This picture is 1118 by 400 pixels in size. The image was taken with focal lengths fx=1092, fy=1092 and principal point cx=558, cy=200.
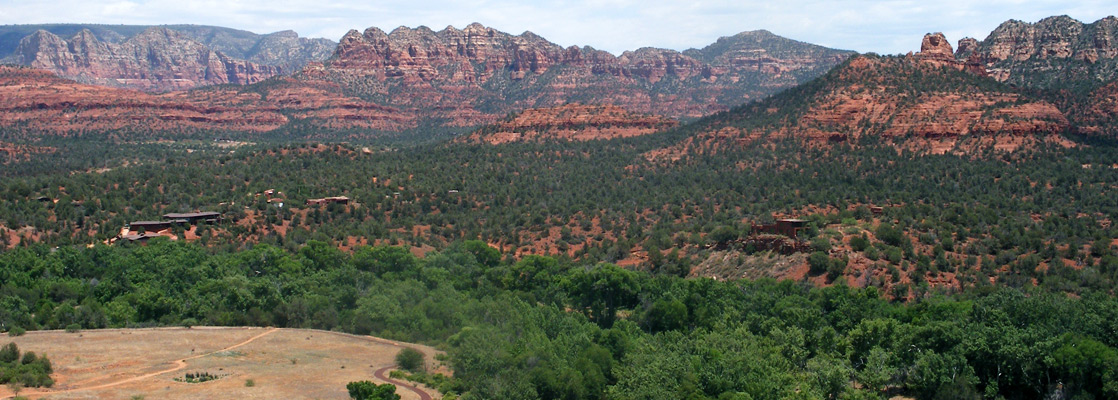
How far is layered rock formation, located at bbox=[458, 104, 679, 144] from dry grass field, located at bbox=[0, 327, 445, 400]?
9373 cm

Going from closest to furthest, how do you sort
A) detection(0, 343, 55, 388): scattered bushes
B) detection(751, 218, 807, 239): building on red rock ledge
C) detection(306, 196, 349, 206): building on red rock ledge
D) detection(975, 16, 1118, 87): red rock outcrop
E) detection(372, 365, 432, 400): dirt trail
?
detection(0, 343, 55, 388): scattered bushes < detection(372, 365, 432, 400): dirt trail < detection(751, 218, 807, 239): building on red rock ledge < detection(306, 196, 349, 206): building on red rock ledge < detection(975, 16, 1118, 87): red rock outcrop

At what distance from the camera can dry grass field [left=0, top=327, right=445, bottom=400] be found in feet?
146

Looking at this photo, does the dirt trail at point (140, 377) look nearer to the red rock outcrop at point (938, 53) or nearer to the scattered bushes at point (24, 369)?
the scattered bushes at point (24, 369)

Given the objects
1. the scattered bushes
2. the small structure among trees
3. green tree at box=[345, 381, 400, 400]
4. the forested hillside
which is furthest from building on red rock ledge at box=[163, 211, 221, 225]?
green tree at box=[345, 381, 400, 400]

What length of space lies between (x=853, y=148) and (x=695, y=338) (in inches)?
2561

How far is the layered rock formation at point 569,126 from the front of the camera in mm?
152000

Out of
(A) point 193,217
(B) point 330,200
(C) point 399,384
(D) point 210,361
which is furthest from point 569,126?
(C) point 399,384

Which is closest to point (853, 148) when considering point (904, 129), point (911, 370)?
point (904, 129)

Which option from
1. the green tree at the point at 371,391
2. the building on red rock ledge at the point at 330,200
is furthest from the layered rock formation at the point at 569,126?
the green tree at the point at 371,391

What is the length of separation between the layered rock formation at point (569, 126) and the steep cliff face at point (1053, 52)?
47842 mm

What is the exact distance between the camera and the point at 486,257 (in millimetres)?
82000

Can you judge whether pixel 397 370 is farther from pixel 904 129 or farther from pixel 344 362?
pixel 904 129

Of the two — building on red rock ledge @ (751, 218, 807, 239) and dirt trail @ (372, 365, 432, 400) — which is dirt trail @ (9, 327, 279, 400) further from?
building on red rock ledge @ (751, 218, 807, 239)

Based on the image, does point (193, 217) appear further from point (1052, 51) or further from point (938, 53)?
point (1052, 51)
